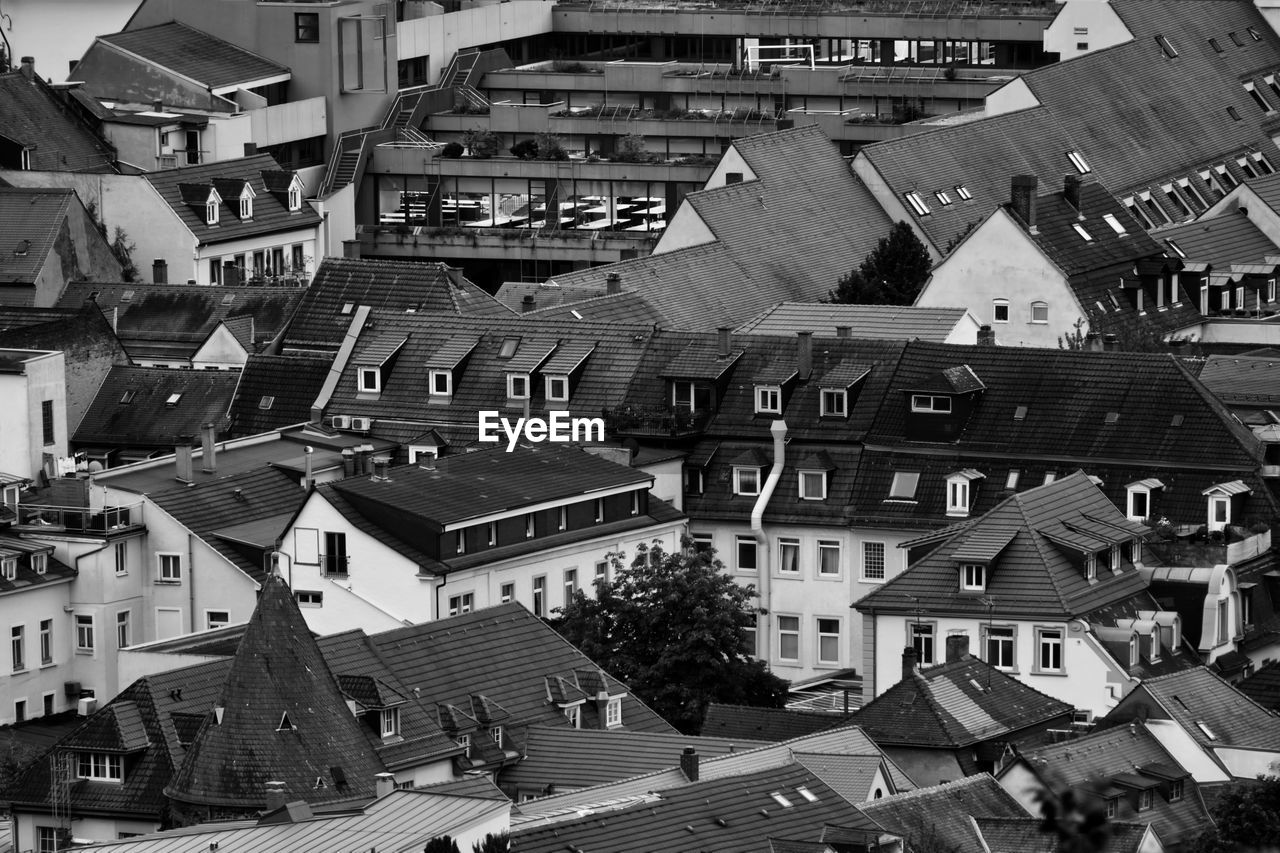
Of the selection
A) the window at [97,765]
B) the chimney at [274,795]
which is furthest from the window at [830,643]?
the chimney at [274,795]

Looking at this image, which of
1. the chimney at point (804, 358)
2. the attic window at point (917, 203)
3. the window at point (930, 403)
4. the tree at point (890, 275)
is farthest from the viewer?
the attic window at point (917, 203)

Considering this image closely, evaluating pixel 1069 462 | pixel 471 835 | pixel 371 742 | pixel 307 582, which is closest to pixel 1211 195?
pixel 1069 462

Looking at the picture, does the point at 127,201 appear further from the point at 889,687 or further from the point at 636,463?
the point at 889,687

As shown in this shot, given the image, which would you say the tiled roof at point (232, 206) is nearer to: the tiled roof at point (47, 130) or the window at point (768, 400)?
the tiled roof at point (47, 130)

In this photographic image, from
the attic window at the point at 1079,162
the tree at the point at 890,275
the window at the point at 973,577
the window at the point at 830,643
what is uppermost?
the attic window at the point at 1079,162

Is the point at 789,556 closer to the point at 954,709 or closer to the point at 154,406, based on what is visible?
the point at 954,709

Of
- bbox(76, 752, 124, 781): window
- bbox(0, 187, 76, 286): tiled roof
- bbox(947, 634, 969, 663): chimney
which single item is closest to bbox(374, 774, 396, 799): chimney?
bbox(76, 752, 124, 781): window

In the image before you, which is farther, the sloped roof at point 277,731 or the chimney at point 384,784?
the sloped roof at point 277,731
